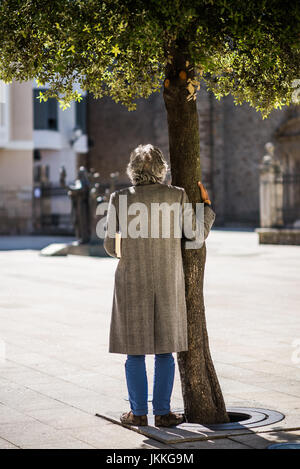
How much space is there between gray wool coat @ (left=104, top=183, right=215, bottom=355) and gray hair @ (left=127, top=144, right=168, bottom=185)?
0.05 meters

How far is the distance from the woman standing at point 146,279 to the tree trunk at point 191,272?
0.25 m

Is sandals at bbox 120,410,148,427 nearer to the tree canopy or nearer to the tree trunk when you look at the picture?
the tree trunk

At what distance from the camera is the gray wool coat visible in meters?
5.44

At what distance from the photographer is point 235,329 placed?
32.8 ft

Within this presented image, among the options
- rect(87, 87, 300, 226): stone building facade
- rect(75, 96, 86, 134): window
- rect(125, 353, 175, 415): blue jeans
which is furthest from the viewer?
rect(75, 96, 86, 134): window

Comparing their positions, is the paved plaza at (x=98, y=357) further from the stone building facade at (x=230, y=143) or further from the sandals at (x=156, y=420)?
the stone building facade at (x=230, y=143)

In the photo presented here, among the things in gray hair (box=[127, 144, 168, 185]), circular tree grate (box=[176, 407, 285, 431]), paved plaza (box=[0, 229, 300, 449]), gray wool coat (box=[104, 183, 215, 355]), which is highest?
gray hair (box=[127, 144, 168, 185])

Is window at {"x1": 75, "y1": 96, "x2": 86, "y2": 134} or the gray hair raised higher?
window at {"x1": 75, "y1": 96, "x2": 86, "y2": 134}

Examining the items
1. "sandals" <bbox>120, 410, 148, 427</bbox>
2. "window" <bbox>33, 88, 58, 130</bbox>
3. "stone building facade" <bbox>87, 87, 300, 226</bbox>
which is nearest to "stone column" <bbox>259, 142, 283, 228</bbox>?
"stone building facade" <bbox>87, 87, 300, 226</bbox>

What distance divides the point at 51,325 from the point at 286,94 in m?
4.79

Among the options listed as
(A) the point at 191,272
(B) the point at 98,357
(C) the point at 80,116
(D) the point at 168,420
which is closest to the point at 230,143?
(C) the point at 80,116

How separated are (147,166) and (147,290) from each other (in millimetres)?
737

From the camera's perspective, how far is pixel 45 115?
135 feet

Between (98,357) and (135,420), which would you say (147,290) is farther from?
(98,357)
